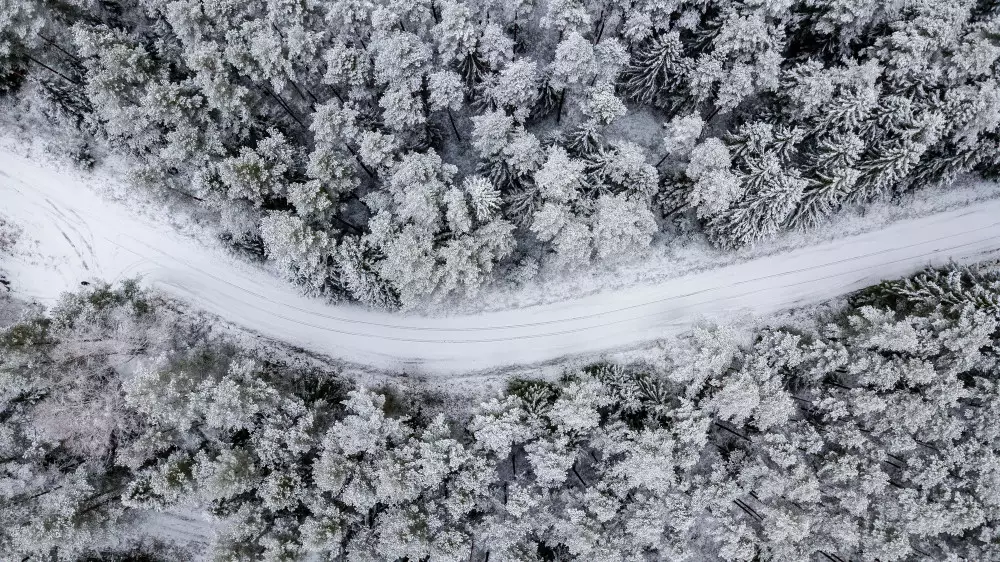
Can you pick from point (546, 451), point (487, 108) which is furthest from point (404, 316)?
point (487, 108)

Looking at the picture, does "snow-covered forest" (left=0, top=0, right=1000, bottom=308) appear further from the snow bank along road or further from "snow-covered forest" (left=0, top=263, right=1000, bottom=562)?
"snow-covered forest" (left=0, top=263, right=1000, bottom=562)

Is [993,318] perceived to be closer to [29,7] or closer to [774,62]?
[774,62]

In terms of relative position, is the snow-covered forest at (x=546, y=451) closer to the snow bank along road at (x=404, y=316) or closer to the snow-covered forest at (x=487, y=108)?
the snow bank along road at (x=404, y=316)

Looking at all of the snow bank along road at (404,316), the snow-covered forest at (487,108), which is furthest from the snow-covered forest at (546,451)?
the snow-covered forest at (487,108)

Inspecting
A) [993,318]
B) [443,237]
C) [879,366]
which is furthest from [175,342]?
[993,318]

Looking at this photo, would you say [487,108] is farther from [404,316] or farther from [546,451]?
[546,451]

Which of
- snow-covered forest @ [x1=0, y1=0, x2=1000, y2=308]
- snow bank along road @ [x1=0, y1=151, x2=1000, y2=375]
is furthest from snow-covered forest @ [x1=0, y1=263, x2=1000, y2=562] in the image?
snow-covered forest @ [x1=0, y1=0, x2=1000, y2=308]
